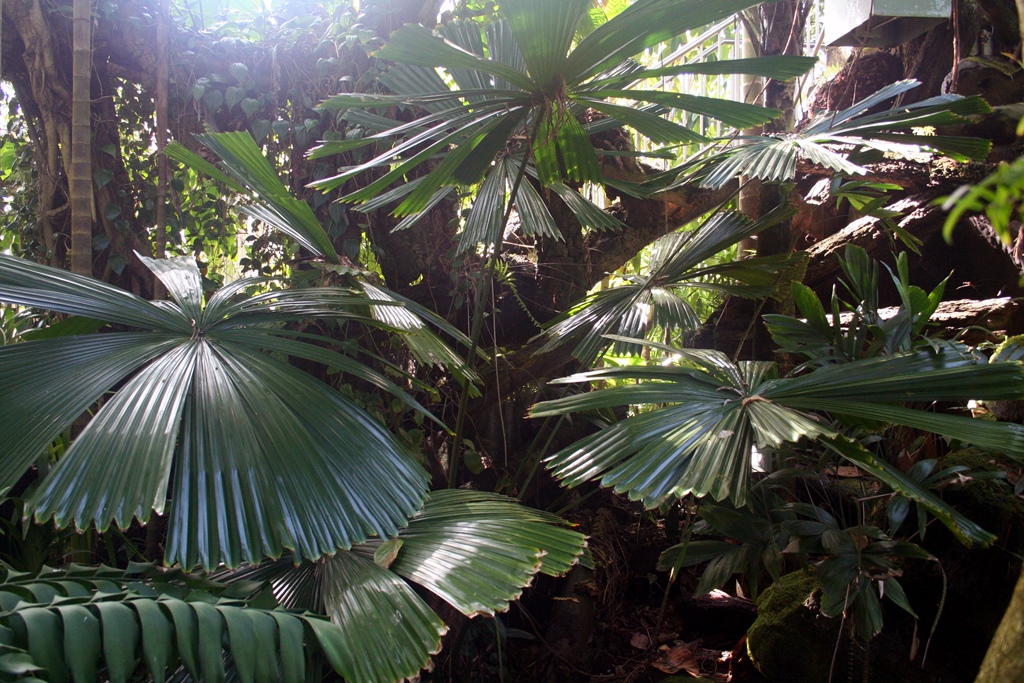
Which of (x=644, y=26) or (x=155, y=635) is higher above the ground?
(x=644, y=26)

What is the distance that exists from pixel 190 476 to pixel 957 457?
2.24 meters

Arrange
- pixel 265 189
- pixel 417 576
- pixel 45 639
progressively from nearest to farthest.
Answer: pixel 45 639 < pixel 417 576 < pixel 265 189

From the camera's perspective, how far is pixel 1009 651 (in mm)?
1142

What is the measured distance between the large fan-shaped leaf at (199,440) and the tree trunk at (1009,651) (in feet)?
3.53

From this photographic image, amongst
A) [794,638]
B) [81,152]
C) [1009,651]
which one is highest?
[81,152]

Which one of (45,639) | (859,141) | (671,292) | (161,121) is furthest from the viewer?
(161,121)

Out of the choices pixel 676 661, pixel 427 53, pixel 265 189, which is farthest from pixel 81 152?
pixel 676 661

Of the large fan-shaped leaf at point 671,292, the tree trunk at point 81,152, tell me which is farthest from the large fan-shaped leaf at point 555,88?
the tree trunk at point 81,152

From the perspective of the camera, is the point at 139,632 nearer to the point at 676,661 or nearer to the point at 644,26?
the point at 644,26

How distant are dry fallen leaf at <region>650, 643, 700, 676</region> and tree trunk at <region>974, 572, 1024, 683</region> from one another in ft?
3.97

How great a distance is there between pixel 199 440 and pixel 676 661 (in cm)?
185

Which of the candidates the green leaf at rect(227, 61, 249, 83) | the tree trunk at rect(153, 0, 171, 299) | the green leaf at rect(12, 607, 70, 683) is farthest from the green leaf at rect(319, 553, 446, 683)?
the green leaf at rect(227, 61, 249, 83)

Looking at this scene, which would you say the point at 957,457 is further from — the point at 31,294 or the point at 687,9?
the point at 31,294

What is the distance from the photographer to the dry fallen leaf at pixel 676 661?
2275 millimetres
